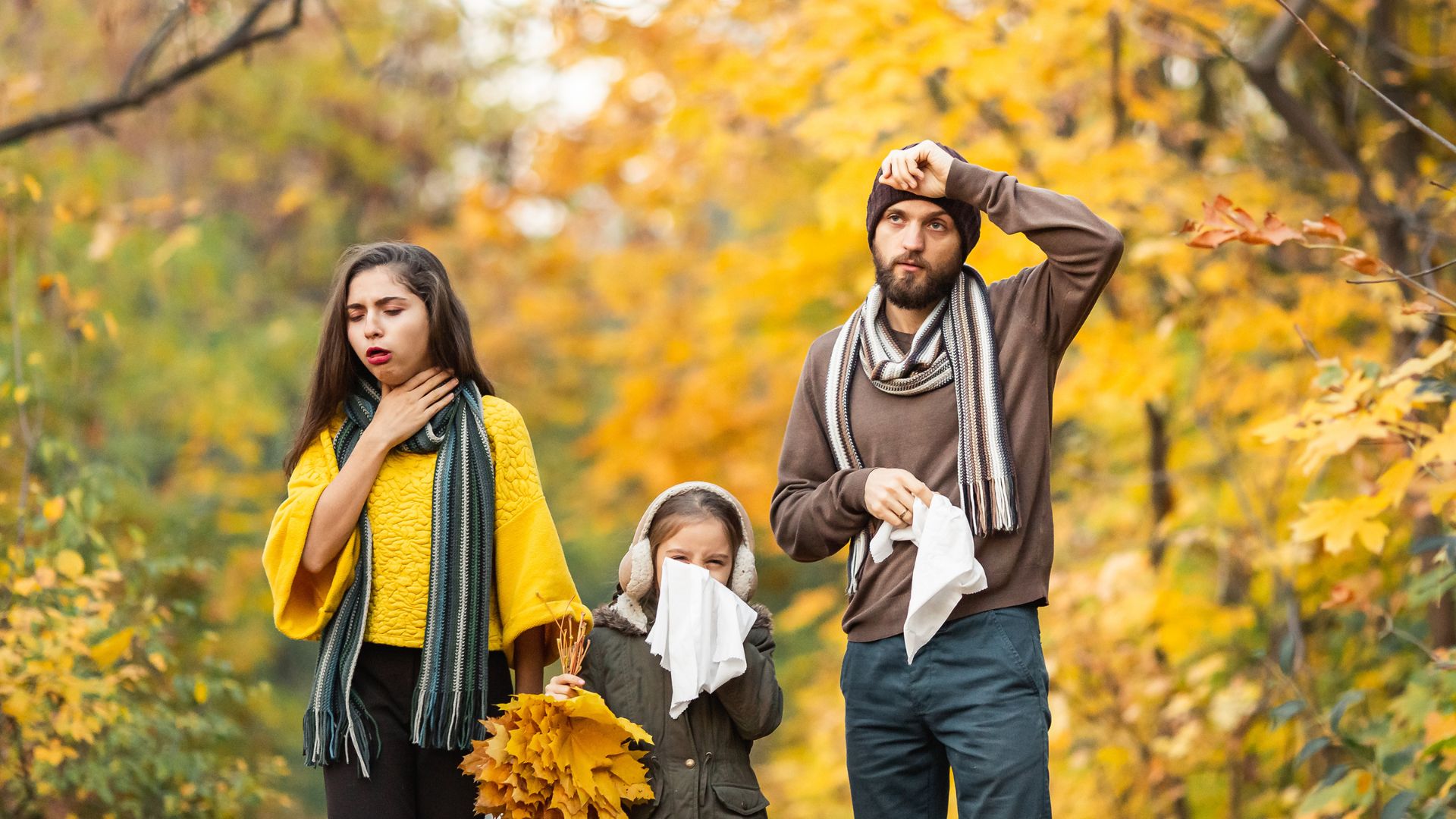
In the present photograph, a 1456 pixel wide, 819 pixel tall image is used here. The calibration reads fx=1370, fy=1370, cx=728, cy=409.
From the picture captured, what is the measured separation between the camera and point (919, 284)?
108 inches

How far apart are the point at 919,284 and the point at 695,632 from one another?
0.82 meters

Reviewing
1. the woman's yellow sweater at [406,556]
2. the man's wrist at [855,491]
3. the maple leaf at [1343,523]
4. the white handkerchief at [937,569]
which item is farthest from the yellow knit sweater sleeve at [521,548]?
the maple leaf at [1343,523]

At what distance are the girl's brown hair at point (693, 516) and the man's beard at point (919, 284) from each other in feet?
1.96

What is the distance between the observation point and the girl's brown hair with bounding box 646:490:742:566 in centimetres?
293

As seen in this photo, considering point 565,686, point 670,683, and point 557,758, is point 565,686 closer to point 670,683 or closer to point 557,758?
point 557,758

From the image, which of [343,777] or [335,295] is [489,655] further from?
[335,295]

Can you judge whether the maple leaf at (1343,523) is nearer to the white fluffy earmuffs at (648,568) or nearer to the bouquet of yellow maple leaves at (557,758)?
the white fluffy earmuffs at (648,568)

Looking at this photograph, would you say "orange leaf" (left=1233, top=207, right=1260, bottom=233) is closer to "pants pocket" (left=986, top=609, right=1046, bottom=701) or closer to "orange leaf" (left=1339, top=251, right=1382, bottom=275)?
"orange leaf" (left=1339, top=251, right=1382, bottom=275)

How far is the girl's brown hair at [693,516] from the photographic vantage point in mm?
2934

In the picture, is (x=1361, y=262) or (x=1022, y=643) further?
(x=1361, y=262)

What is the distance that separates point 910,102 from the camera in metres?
6.09

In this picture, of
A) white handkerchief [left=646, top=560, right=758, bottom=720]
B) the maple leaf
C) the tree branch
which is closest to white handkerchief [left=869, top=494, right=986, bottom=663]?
white handkerchief [left=646, top=560, right=758, bottom=720]

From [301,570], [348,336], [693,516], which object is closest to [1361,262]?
[693,516]

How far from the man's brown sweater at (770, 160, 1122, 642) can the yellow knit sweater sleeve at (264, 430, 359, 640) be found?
88 cm
